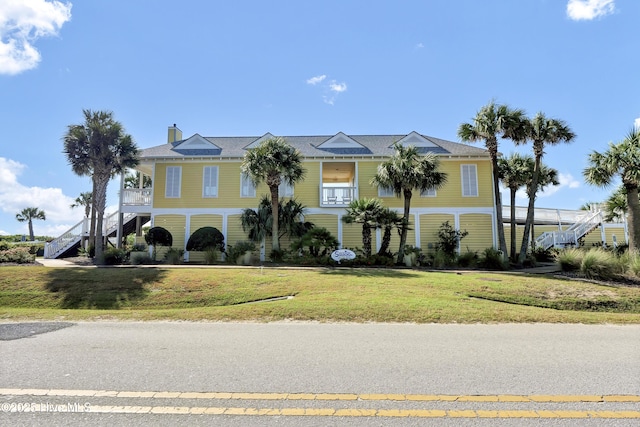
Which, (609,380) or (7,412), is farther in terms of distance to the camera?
(609,380)

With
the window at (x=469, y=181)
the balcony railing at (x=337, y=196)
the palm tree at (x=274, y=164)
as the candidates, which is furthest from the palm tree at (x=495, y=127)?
the palm tree at (x=274, y=164)

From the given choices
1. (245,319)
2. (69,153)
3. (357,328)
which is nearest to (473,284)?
(357,328)

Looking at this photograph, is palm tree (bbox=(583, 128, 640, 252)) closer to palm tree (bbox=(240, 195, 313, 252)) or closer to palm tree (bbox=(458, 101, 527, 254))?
palm tree (bbox=(458, 101, 527, 254))

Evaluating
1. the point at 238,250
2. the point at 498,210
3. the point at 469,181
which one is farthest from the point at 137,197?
the point at 498,210

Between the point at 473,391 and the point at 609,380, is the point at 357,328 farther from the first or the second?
the point at 609,380

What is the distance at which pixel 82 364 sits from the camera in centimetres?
496

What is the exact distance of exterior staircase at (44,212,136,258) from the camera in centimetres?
2294

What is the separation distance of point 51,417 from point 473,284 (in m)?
12.0

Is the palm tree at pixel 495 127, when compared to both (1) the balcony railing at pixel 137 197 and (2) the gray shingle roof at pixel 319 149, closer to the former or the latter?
(2) the gray shingle roof at pixel 319 149

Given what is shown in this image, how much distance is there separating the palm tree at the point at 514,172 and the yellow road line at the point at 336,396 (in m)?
20.8

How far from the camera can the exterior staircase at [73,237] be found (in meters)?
22.9

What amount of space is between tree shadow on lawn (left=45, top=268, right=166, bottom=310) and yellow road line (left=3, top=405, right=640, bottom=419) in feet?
27.1

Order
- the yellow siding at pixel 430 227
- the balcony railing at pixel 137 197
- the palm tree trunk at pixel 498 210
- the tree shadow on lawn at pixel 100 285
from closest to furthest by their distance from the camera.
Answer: the tree shadow on lawn at pixel 100 285 → the palm tree trunk at pixel 498 210 → the yellow siding at pixel 430 227 → the balcony railing at pixel 137 197

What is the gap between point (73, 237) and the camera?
78.4 feet
